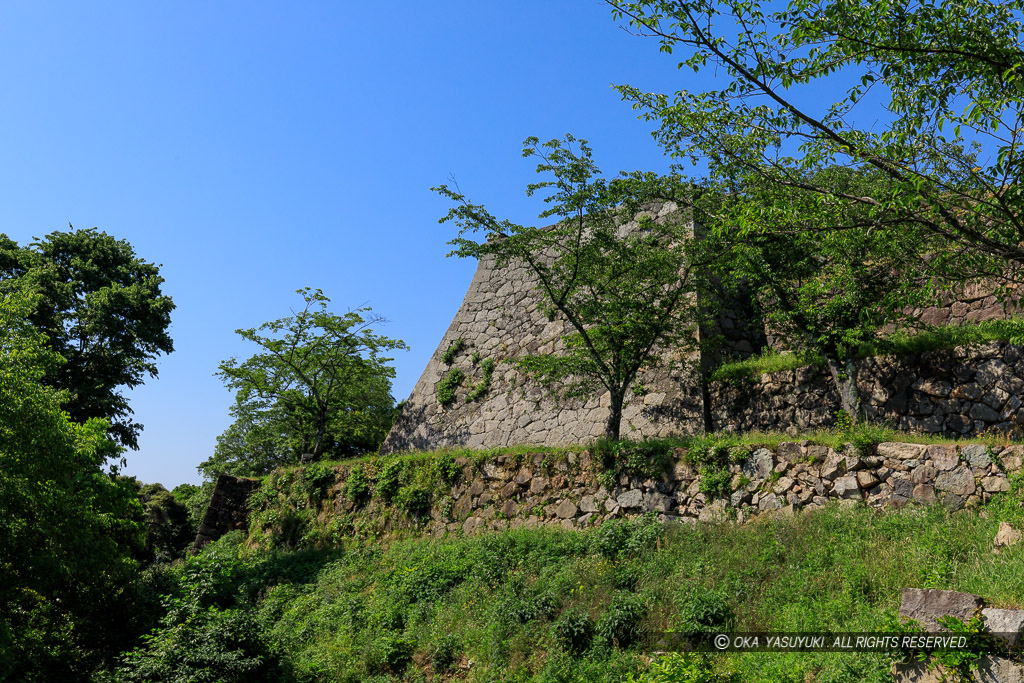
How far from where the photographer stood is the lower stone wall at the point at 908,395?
9547 mm

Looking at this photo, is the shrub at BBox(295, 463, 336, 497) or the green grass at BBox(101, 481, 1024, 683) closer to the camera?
the green grass at BBox(101, 481, 1024, 683)

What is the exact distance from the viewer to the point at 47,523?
8.52 meters

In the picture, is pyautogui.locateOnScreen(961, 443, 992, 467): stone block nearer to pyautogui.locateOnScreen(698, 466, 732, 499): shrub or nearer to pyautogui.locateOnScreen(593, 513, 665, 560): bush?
pyautogui.locateOnScreen(698, 466, 732, 499): shrub

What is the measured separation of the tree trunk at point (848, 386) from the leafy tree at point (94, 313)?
1766 centimetres

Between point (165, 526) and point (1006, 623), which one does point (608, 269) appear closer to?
point (1006, 623)

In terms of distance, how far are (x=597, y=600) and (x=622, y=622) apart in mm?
632

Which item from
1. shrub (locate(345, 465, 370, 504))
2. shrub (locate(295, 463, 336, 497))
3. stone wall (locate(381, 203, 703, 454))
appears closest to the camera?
stone wall (locate(381, 203, 703, 454))

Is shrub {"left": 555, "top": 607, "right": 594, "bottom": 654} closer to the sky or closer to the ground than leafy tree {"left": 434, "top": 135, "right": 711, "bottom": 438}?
closer to the ground

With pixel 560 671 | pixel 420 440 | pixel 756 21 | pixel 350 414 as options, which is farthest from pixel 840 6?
pixel 350 414

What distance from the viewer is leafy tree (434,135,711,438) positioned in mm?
11570

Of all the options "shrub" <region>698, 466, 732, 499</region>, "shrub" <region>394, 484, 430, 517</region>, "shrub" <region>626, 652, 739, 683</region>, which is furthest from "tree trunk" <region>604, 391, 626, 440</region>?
"shrub" <region>626, 652, 739, 683</region>

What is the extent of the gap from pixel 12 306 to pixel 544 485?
26.6 feet

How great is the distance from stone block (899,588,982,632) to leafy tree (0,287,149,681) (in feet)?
29.0

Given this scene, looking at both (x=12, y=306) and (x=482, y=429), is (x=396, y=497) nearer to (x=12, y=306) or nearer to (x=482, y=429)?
(x=482, y=429)
